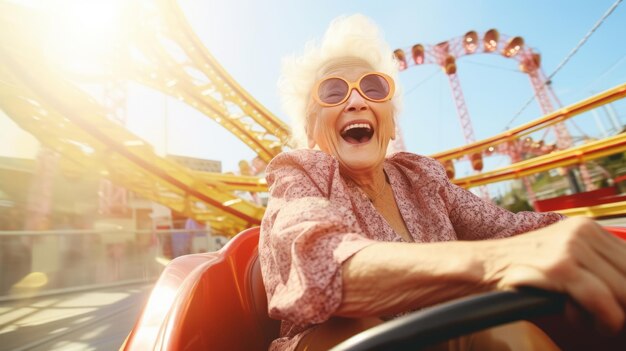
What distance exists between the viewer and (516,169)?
4266 mm

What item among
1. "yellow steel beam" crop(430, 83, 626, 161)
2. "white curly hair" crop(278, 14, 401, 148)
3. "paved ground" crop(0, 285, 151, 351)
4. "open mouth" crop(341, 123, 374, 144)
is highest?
"yellow steel beam" crop(430, 83, 626, 161)

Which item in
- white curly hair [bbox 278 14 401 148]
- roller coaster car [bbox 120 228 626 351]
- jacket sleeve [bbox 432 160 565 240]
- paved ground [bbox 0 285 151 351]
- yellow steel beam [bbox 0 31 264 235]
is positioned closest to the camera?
roller coaster car [bbox 120 228 626 351]

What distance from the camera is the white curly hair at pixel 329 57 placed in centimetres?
119

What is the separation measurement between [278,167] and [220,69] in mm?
7006

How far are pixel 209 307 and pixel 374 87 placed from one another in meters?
0.83

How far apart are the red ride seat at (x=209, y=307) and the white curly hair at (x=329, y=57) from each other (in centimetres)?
57

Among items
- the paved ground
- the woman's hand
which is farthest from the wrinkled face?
the paved ground

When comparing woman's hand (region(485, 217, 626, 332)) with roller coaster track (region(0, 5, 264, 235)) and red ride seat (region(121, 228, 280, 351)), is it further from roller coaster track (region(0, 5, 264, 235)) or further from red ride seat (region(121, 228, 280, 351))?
roller coaster track (region(0, 5, 264, 235))

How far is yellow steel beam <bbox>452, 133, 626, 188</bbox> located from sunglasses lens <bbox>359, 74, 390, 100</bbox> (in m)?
3.63

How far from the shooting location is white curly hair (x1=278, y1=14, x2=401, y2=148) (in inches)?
46.9

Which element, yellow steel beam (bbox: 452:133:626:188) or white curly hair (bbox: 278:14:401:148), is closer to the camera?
white curly hair (bbox: 278:14:401:148)

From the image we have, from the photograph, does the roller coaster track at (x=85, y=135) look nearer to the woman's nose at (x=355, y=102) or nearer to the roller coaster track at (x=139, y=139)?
the roller coaster track at (x=139, y=139)

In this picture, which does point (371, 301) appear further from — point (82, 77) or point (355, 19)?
point (82, 77)

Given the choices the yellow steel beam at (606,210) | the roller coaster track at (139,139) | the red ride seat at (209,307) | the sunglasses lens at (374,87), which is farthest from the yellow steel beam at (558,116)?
the red ride seat at (209,307)
